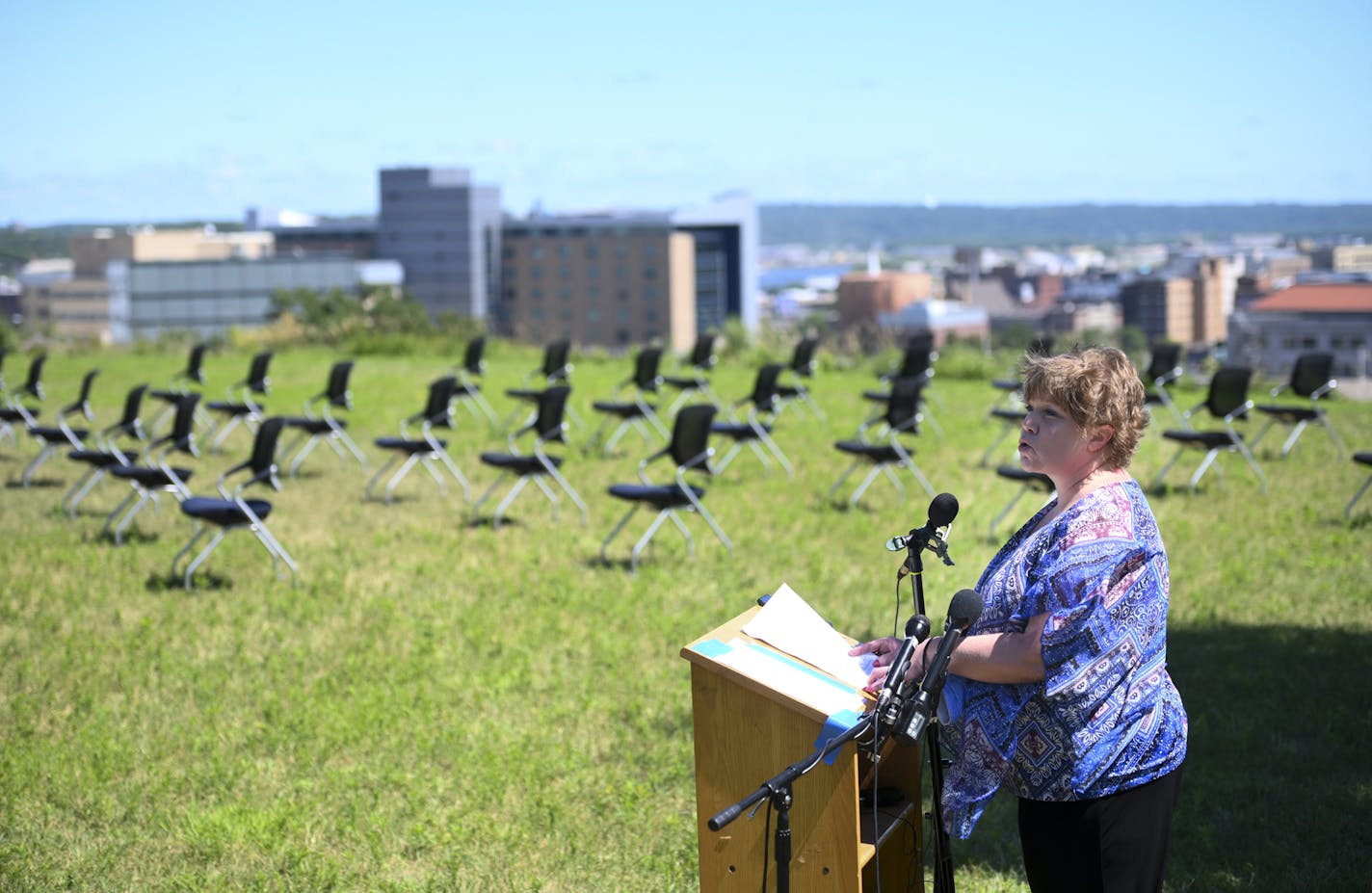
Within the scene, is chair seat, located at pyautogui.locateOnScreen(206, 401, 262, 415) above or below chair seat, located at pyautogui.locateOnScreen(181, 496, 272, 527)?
above

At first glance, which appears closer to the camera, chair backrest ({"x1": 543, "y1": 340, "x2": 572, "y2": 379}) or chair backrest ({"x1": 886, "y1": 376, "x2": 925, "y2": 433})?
chair backrest ({"x1": 886, "y1": 376, "x2": 925, "y2": 433})

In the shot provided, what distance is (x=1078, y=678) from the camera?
2354mm

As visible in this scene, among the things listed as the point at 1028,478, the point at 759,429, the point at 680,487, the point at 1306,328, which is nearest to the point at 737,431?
the point at 759,429

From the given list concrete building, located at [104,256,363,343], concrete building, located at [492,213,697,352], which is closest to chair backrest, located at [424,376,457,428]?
concrete building, located at [104,256,363,343]

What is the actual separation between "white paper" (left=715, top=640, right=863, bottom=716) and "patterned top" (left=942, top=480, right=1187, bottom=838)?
0.24m

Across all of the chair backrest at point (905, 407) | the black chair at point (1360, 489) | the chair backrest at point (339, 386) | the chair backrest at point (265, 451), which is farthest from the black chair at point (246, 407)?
the black chair at point (1360, 489)

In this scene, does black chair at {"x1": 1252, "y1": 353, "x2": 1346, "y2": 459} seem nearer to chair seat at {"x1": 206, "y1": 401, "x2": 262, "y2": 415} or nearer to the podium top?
chair seat at {"x1": 206, "y1": 401, "x2": 262, "y2": 415}

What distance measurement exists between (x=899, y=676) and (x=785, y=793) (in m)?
0.29

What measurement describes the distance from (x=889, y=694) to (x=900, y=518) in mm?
6865

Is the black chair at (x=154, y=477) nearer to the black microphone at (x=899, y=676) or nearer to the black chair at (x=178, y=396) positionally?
the black chair at (x=178, y=396)

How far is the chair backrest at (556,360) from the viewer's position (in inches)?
529

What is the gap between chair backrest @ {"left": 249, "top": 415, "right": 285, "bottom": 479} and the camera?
8.23 meters

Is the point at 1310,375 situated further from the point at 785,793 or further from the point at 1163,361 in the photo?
the point at 785,793

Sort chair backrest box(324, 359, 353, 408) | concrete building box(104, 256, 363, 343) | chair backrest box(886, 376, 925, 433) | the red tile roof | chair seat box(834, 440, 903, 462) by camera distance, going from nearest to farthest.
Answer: chair seat box(834, 440, 903, 462), chair backrest box(886, 376, 925, 433), chair backrest box(324, 359, 353, 408), the red tile roof, concrete building box(104, 256, 363, 343)
